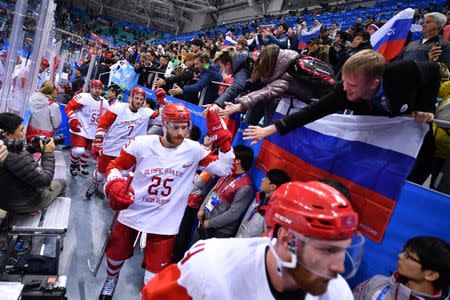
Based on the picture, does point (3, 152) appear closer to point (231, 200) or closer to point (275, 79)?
point (231, 200)

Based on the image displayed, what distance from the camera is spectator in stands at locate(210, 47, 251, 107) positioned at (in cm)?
381

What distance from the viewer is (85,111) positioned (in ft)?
22.9

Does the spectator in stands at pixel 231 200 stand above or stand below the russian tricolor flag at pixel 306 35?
below

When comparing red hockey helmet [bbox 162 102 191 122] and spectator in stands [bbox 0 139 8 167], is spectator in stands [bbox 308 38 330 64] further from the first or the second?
spectator in stands [bbox 0 139 8 167]

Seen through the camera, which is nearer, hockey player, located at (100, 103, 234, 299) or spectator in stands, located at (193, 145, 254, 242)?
hockey player, located at (100, 103, 234, 299)

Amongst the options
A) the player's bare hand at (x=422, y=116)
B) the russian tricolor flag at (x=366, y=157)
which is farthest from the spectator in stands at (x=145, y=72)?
the player's bare hand at (x=422, y=116)

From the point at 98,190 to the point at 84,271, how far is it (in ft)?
8.49

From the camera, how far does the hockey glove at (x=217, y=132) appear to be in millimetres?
3234

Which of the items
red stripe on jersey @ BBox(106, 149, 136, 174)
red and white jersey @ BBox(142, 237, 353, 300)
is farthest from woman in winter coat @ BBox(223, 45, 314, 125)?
red and white jersey @ BBox(142, 237, 353, 300)

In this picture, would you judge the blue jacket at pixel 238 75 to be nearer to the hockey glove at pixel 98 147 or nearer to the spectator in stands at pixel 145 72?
the hockey glove at pixel 98 147

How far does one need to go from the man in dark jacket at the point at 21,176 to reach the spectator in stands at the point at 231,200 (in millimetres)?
1839

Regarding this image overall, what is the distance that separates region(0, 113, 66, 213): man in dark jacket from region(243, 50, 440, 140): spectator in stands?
2981 millimetres

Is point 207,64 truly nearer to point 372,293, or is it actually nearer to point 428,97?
point 428,97

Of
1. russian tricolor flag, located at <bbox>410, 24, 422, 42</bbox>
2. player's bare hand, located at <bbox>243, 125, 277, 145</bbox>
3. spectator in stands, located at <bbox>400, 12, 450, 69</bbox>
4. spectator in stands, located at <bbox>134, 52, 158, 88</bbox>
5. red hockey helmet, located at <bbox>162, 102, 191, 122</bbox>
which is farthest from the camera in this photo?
spectator in stands, located at <bbox>134, 52, 158, 88</bbox>
